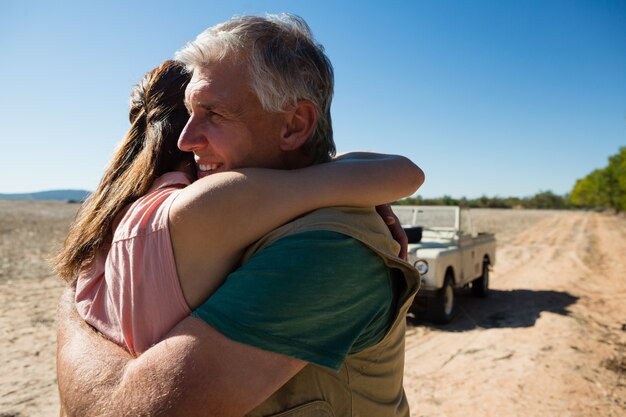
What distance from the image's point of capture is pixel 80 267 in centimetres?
131

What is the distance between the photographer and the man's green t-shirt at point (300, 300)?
866mm

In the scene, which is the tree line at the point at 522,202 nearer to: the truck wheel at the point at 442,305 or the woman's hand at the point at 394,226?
the truck wheel at the point at 442,305

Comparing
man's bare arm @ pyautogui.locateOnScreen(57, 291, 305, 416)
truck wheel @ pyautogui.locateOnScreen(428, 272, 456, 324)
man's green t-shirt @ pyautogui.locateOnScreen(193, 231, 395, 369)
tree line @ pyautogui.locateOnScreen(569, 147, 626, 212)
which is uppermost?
tree line @ pyautogui.locateOnScreen(569, 147, 626, 212)

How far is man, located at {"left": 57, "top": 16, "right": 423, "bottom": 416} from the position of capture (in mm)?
850

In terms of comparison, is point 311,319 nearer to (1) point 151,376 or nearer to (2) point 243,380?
(2) point 243,380

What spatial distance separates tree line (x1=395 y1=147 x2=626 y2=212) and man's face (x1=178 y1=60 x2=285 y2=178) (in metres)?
48.5

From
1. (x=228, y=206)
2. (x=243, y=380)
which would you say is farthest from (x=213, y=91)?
(x=243, y=380)

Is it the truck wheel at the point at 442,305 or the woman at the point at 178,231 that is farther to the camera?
the truck wheel at the point at 442,305

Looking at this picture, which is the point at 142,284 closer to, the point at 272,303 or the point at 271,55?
the point at 272,303

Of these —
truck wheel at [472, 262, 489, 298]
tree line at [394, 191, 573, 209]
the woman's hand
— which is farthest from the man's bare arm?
tree line at [394, 191, 573, 209]

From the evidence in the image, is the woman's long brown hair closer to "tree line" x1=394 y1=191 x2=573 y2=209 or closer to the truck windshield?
the truck windshield

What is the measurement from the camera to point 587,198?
82312mm

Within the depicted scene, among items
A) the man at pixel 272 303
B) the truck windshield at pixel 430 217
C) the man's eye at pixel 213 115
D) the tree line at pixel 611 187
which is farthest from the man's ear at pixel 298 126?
the tree line at pixel 611 187

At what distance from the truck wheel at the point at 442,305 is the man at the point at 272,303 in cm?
585
